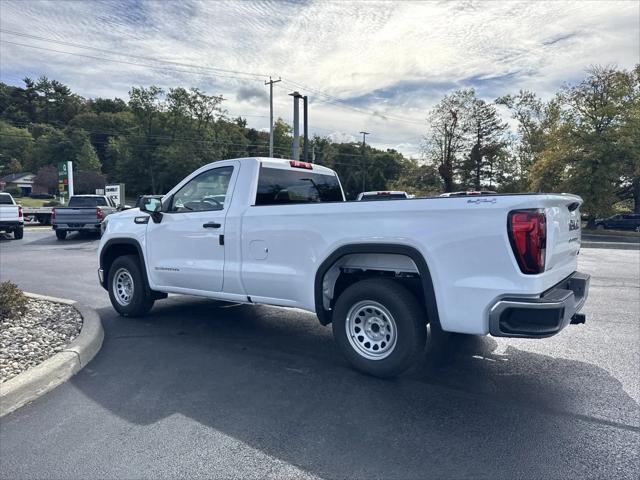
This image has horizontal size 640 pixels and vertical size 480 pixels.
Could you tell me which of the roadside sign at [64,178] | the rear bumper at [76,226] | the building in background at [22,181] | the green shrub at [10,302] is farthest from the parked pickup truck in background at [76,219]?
the building in background at [22,181]

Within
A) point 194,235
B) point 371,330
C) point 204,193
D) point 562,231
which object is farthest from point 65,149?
point 562,231

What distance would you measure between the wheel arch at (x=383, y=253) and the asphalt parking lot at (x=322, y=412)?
2.15 feet

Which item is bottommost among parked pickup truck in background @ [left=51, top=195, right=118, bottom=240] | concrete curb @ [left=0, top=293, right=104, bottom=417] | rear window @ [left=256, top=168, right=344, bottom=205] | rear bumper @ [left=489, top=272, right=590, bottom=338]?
concrete curb @ [left=0, top=293, right=104, bottom=417]

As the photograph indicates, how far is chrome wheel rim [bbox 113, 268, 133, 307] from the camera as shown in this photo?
6.27 meters

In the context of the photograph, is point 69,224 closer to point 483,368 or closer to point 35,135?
point 483,368

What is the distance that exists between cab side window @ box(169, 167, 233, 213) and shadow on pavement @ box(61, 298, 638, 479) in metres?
1.57

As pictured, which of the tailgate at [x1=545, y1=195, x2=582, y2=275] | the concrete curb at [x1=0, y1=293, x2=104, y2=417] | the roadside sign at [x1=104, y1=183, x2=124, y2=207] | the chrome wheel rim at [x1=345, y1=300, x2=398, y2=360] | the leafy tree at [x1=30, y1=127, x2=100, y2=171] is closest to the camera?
the tailgate at [x1=545, y1=195, x2=582, y2=275]

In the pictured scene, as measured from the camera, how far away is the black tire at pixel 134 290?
6.07 m

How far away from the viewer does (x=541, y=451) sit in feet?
9.59

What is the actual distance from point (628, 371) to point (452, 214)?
256cm

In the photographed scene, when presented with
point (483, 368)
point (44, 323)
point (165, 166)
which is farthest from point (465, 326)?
point (165, 166)

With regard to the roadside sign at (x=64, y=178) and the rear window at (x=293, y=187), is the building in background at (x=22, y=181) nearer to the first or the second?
the roadside sign at (x=64, y=178)

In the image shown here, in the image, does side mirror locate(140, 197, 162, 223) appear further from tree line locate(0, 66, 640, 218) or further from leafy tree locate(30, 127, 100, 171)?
leafy tree locate(30, 127, 100, 171)

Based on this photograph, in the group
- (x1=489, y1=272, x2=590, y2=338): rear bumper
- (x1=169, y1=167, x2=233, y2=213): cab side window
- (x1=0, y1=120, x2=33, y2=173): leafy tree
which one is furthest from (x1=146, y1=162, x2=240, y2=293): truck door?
(x1=0, y1=120, x2=33, y2=173): leafy tree
